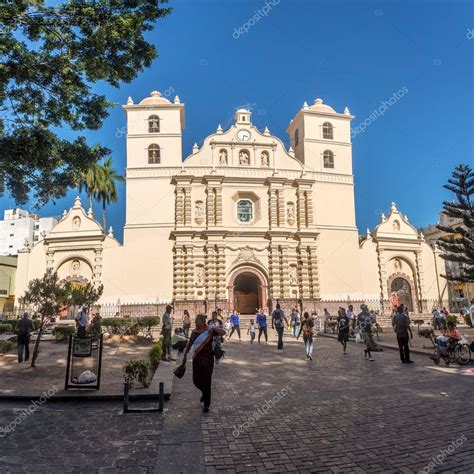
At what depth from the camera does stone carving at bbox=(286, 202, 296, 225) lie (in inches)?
1216

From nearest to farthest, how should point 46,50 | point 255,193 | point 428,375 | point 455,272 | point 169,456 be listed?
point 169,456
point 46,50
point 428,375
point 255,193
point 455,272

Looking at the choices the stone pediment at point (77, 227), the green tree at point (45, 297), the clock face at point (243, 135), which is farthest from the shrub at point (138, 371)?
the clock face at point (243, 135)

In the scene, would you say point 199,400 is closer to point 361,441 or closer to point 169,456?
point 169,456

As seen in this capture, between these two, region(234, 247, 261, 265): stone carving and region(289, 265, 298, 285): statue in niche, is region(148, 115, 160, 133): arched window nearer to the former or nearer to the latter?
region(234, 247, 261, 265): stone carving

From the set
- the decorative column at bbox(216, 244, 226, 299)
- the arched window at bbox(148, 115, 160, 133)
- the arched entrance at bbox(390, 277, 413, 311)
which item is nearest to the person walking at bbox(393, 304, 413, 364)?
the decorative column at bbox(216, 244, 226, 299)

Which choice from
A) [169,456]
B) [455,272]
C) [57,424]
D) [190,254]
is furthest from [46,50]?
[455,272]

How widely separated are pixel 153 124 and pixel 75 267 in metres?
12.7

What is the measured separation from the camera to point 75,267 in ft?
95.1

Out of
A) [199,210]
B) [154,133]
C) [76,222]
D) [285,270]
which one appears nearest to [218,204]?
[199,210]

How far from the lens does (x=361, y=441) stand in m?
5.04

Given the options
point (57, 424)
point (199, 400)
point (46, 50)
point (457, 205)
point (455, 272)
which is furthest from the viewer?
point (455, 272)

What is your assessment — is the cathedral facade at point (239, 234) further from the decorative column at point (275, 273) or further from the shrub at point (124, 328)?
the shrub at point (124, 328)

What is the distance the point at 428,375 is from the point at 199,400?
5.80 metres

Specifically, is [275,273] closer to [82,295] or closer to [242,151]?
[242,151]
